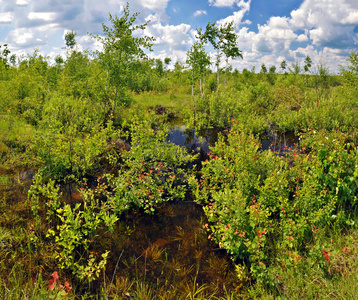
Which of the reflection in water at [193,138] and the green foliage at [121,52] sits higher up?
the green foliage at [121,52]

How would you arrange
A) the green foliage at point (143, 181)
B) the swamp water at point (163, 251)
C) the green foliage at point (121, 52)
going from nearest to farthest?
the swamp water at point (163, 251), the green foliage at point (143, 181), the green foliage at point (121, 52)

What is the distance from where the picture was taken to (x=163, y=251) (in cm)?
462

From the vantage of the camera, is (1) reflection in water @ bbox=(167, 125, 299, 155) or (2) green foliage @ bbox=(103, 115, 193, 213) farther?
(1) reflection in water @ bbox=(167, 125, 299, 155)

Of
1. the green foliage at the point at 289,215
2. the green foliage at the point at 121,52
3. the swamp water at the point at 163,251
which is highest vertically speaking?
the green foliage at the point at 121,52

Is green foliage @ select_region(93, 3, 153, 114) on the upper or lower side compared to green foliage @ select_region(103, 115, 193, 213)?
upper

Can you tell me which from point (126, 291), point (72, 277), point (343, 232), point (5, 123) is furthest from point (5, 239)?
point (5, 123)

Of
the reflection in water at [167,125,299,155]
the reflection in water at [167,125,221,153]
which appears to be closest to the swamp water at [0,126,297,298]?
the reflection in water at [167,125,221,153]

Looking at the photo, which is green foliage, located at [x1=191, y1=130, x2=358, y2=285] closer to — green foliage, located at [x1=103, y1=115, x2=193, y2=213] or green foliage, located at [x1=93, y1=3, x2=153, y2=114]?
green foliage, located at [x1=103, y1=115, x2=193, y2=213]

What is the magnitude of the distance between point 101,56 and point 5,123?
5.40 metres

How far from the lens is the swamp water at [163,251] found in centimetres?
387

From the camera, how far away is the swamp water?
3.87m

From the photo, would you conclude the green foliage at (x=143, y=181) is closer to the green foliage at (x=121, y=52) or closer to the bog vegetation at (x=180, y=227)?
the bog vegetation at (x=180, y=227)

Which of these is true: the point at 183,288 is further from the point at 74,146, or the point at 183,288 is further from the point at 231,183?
the point at 74,146

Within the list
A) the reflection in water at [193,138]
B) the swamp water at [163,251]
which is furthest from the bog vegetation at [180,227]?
the reflection in water at [193,138]
